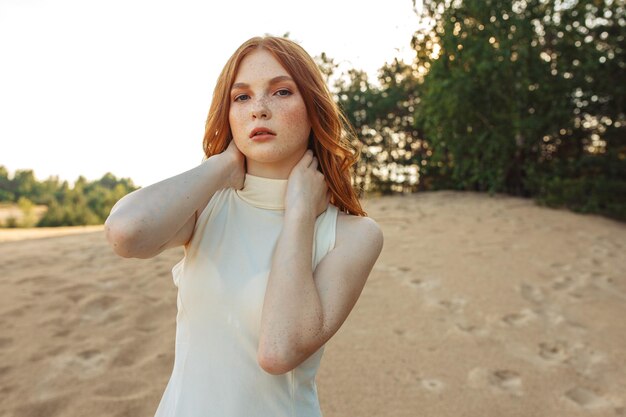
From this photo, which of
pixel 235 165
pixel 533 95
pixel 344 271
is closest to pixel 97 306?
pixel 235 165

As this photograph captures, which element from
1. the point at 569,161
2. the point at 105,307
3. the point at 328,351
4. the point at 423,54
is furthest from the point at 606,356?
the point at 423,54

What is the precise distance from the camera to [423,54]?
9227mm

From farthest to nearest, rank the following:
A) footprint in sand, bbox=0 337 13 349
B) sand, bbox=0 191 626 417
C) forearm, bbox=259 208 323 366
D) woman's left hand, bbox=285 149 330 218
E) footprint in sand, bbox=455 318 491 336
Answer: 1. footprint in sand, bbox=455 318 491 336
2. footprint in sand, bbox=0 337 13 349
3. sand, bbox=0 191 626 417
4. woman's left hand, bbox=285 149 330 218
5. forearm, bbox=259 208 323 366

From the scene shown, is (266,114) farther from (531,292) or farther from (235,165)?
(531,292)

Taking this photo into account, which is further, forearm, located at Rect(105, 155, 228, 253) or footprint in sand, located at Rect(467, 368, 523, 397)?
footprint in sand, located at Rect(467, 368, 523, 397)

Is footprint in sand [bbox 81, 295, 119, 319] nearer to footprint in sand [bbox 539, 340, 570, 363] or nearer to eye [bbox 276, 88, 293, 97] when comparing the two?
eye [bbox 276, 88, 293, 97]

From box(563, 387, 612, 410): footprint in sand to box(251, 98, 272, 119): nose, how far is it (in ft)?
9.95

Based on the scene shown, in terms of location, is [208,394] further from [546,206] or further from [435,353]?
[546,206]

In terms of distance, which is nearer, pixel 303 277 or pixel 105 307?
pixel 303 277

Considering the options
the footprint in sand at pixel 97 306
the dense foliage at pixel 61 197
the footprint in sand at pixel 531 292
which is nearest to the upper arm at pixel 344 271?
the footprint in sand at pixel 97 306

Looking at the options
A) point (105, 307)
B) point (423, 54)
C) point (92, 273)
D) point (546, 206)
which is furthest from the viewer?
point (423, 54)

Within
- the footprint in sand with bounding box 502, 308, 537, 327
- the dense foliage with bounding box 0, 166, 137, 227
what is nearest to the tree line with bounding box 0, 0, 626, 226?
the footprint in sand with bounding box 502, 308, 537, 327

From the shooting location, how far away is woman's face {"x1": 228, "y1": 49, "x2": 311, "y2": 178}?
1.40 meters

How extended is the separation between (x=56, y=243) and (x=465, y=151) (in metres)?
7.66
